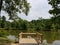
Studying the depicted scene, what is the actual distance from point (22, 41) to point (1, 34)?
42.9 feet

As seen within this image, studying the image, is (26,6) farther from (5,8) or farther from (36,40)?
(36,40)

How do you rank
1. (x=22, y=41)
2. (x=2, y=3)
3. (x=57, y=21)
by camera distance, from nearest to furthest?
(x=22, y=41)
(x=57, y=21)
(x=2, y=3)

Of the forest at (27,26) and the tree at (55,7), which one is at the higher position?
the tree at (55,7)

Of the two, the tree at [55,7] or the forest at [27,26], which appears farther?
the forest at [27,26]

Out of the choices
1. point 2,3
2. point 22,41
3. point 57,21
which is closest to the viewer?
point 22,41

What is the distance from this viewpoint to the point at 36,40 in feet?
27.6

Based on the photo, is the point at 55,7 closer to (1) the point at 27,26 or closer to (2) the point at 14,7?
(2) the point at 14,7

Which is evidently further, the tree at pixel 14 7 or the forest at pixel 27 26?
the forest at pixel 27 26

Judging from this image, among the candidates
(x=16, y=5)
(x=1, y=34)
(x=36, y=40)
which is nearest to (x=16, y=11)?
(x=16, y=5)

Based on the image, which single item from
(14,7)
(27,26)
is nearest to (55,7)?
(14,7)

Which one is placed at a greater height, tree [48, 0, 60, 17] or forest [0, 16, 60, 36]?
tree [48, 0, 60, 17]

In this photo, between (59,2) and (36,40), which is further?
(59,2)

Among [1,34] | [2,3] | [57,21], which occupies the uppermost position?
[2,3]

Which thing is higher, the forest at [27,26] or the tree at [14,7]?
the tree at [14,7]
